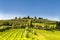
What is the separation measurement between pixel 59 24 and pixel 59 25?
1284 mm

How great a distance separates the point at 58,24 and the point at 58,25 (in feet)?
4.21

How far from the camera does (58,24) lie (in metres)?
79.6

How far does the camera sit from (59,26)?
7638 cm

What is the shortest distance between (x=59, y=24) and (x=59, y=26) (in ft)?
11.4

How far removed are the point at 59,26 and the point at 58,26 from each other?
1.59 ft

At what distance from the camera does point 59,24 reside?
79688 millimetres

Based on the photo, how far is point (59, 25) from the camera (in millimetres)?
78500

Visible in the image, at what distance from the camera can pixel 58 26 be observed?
76.6m

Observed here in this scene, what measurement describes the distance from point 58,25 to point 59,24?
1552 millimetres

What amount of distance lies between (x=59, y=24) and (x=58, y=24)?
0.52 meters

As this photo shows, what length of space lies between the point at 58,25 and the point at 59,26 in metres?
2.04

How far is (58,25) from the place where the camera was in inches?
3086
